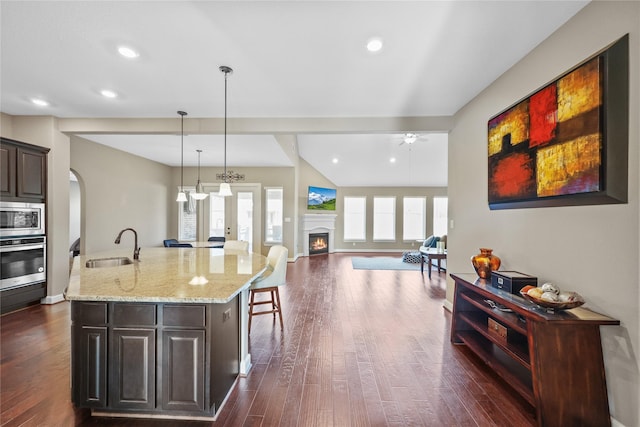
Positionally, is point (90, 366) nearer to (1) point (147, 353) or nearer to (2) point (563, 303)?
(1) point (147, 353)

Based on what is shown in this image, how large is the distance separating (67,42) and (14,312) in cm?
359

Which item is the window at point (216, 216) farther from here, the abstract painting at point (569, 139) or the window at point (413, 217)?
the abstract painting at point (569, 139)

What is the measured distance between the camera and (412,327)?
127 inches

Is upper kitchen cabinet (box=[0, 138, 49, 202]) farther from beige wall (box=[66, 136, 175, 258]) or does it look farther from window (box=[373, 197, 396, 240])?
window (box=[373, 197, 396, 240])

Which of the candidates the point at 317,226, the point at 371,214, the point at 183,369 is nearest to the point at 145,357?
the point at 183,369

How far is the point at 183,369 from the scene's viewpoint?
1.67 meters

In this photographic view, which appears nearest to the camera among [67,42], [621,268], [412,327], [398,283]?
[621,268]

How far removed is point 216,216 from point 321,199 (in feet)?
11.3

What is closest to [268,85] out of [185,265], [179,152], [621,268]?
[185,265]

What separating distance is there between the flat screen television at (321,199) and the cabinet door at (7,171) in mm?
6523

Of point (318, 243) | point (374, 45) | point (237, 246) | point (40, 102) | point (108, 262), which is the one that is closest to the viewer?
point (374, 45)

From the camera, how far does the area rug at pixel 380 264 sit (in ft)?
22.6

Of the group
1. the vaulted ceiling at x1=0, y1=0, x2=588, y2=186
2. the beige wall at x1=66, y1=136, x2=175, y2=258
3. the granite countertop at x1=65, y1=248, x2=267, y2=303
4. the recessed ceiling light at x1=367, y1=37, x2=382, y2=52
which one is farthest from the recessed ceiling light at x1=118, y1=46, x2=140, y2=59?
the beige wall at x1=66, y1=136, x2=175, y2=258

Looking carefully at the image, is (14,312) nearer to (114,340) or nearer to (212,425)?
(114,340)
